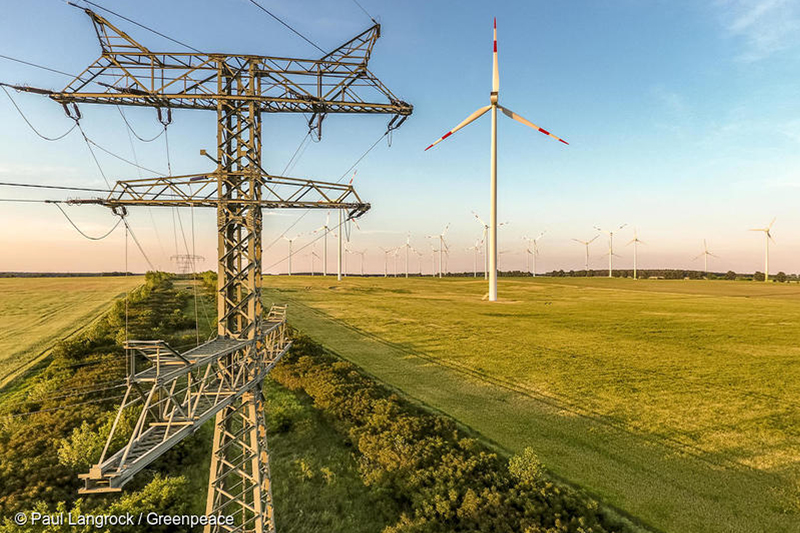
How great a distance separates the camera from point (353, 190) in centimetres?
1356

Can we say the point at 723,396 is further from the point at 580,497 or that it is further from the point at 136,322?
the point at 136,322

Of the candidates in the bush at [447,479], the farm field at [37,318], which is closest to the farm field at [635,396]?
the bush at [447,479]

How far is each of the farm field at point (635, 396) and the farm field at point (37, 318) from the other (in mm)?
28896

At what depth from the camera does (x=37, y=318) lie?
5578 cm

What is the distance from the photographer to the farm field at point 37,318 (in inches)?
1375

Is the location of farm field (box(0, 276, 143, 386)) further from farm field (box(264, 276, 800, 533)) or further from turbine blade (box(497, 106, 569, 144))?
turbine blade (box(497, 106, 569, 144))

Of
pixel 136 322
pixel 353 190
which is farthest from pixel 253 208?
pixel 136 322

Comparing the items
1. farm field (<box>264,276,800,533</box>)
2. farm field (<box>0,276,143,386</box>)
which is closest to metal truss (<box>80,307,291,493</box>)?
farm field (<box>264,276,800,533</box>)

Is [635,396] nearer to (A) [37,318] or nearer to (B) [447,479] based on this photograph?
(B) [447,479]

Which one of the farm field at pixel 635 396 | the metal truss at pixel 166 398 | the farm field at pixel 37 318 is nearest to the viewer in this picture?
the metal truss at pixel 166 398

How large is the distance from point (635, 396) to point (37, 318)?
79.9m

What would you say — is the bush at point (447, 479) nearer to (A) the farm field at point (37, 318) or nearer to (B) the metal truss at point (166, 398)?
(B) the metal truss at point (166, 398)

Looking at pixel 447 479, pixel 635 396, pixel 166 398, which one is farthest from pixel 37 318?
pixel 635 396

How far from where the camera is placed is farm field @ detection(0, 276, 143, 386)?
1375 inches
